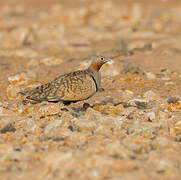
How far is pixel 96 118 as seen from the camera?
3.60 metres

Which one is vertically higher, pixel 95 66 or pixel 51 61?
pixel 95 66

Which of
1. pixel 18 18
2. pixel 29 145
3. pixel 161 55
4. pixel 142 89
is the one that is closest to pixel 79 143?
pixel 29 145

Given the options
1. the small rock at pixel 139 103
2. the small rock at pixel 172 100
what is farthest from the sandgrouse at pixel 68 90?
the small rock at pixel 172 100

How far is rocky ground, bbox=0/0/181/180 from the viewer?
264cm

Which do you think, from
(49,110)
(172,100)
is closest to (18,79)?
(49,110)

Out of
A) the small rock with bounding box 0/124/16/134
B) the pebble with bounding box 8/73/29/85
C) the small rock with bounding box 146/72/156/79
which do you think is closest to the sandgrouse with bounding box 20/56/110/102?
the small rock with bounding box 0/124/16/134

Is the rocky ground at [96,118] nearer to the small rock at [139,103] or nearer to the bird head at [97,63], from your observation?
the small rock at [139,103]

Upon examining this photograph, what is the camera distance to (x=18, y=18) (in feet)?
43.2

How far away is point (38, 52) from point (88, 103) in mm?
3955

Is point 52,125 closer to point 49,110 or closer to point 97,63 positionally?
point 49,110

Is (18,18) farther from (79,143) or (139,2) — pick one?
(79,143)

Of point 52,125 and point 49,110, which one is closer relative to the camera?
point 52,125

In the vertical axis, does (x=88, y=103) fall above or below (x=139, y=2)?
below

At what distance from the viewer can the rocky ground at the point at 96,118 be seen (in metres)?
2.64
